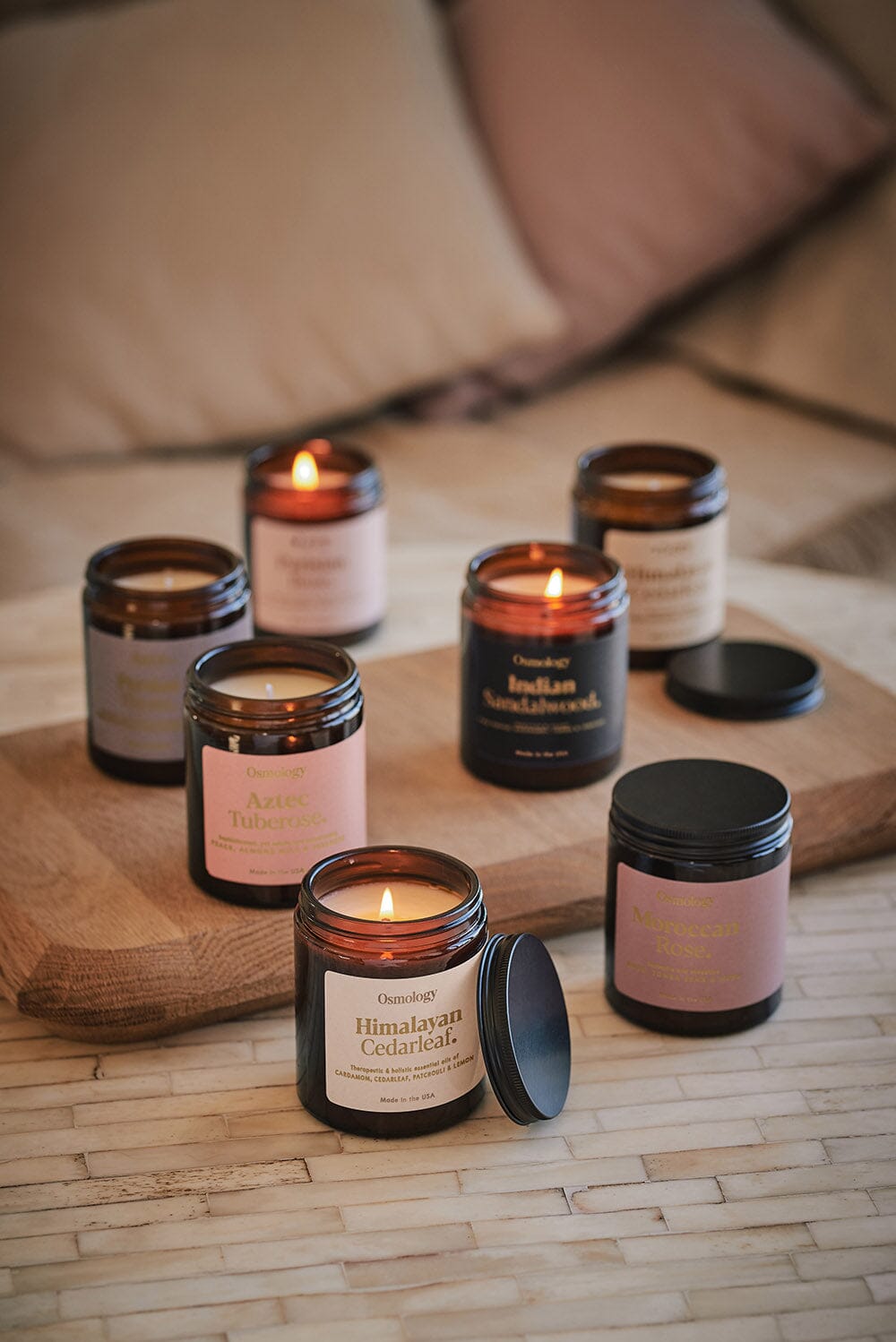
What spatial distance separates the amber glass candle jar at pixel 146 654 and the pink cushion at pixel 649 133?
1.04 meters

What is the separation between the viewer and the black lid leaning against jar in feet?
2.67

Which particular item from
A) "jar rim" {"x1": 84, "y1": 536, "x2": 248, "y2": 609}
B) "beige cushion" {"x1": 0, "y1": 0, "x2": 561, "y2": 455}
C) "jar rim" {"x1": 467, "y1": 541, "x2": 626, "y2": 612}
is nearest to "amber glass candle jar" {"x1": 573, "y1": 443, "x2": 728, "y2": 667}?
"jar rim" {"x1": 467, "y1": 541, "x2": 626, "y2": 612}

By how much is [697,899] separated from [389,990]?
0.16 m

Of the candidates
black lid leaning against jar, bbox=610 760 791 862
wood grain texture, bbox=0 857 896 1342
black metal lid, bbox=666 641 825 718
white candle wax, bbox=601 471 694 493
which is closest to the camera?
wood grain texture, bbox=0 857 896 1342

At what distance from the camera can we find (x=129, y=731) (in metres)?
1.02

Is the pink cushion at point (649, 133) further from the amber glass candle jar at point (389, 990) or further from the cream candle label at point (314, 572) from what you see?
the amber glass candle jar at point (389, 990)

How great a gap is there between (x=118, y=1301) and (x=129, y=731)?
1.30 ft

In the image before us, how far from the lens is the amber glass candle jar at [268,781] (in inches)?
33.9

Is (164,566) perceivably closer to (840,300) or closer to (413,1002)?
(413,1002)

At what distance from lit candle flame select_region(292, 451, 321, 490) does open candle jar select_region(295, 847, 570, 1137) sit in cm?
52

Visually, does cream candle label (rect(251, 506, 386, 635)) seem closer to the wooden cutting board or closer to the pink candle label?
the wooden cutting board

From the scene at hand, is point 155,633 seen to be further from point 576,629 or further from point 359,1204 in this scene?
point 359,1204

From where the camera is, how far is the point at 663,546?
1185 millimetres

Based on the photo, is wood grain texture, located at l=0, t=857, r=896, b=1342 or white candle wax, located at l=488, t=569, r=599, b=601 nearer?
wood grain texture, located at l=0, t=857, r=896, b=1342
